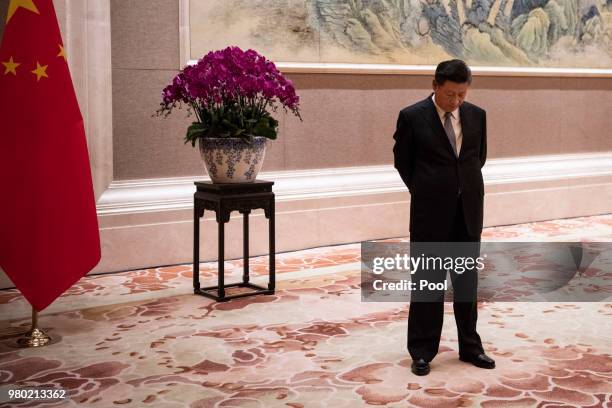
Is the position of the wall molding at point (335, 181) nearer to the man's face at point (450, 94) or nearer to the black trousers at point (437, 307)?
the black trousers at point (437, 307)

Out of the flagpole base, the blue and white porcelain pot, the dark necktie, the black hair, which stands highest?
the black hair

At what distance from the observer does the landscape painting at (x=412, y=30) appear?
7648 mm

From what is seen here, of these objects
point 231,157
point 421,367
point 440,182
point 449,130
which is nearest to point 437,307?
point 421,367

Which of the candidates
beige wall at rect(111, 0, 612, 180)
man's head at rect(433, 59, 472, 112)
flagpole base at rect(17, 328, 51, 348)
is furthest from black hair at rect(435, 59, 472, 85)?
beige wall at rect(111, 0, 612, 180)

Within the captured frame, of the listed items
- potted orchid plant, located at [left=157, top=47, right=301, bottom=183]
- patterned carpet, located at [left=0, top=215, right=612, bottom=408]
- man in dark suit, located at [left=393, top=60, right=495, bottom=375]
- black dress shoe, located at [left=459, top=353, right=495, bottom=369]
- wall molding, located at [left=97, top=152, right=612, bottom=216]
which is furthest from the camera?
wall molding, located at [left=97, top=152, right=612, bottom=216]

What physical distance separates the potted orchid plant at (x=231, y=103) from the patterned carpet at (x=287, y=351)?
105 cm

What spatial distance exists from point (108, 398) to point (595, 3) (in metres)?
8.59

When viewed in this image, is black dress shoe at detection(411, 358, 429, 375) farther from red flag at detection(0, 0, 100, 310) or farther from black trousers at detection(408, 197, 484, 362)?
red flag at detection(0, 0, 100, 310)

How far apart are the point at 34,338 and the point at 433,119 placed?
272 cm

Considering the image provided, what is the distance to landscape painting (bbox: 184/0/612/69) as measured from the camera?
7.65 metres

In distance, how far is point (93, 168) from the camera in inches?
275

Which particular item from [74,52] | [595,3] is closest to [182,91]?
[74,52]

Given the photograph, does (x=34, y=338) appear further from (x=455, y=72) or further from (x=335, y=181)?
(x=335, y=181)

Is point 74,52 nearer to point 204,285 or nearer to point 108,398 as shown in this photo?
point 204,285
